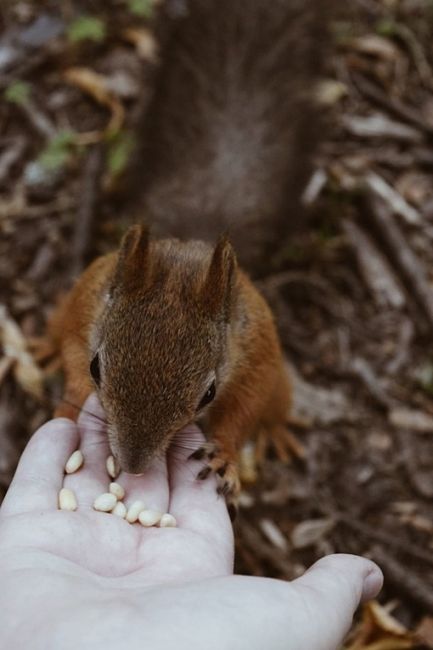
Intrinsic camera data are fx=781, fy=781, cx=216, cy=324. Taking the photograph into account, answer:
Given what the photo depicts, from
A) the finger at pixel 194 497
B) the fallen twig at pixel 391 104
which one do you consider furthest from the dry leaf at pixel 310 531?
the fallen twig at pixel 391 104

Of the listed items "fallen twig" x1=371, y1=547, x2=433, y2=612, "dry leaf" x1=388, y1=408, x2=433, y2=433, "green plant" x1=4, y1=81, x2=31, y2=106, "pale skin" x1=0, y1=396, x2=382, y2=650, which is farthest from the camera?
"green plant" x1=4, y1=81, x2=31, y2=106

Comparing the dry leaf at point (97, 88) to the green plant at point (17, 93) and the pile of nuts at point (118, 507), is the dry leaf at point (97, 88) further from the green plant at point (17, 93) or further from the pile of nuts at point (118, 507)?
the pile of nuts at point (118, 507)

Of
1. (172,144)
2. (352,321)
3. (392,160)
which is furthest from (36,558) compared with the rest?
(392,160)

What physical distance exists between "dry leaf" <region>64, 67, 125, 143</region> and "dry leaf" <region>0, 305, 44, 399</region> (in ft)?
4.48

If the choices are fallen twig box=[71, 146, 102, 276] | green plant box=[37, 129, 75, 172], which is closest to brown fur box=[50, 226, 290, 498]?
fallen twig box=[71, 146, 102, 276]

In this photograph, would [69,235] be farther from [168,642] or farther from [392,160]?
[168,642]

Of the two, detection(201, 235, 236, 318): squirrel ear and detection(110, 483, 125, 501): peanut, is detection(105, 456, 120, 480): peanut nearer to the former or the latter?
detection(110, 483, 125, 501): peanut

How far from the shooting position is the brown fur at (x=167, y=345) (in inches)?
85.3

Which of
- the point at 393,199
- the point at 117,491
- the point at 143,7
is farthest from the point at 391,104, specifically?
the point at 117,491

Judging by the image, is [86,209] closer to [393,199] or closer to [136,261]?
[393,199]

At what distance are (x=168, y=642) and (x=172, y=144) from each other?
2721mm

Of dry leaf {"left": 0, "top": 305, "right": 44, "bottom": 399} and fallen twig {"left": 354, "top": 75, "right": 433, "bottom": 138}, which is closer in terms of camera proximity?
dry leaf {"left": 0, "top": 305, "right": 44, "bottom": 399}

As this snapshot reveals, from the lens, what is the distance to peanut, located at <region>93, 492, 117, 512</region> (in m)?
2.30

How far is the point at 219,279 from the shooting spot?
7.88 feet
